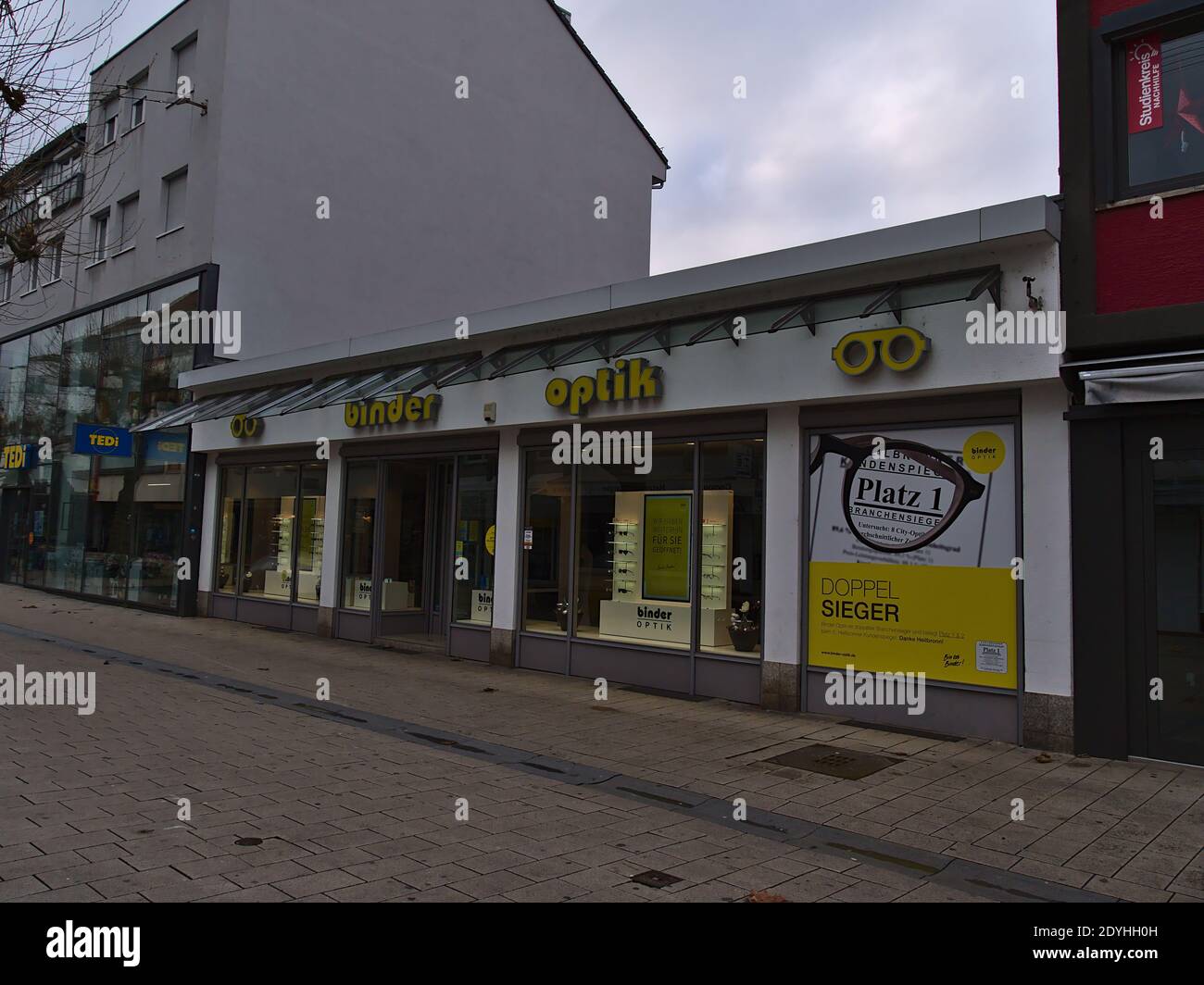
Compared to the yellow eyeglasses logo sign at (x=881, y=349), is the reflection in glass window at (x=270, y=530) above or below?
below

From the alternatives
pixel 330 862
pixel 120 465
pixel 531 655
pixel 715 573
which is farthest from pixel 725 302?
pixel 120 465

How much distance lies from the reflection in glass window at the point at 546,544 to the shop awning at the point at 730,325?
1.32 metres

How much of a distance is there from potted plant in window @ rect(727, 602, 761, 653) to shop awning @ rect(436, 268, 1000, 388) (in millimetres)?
2894

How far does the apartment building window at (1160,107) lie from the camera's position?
7.43 metres

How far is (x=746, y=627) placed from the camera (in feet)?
32.2

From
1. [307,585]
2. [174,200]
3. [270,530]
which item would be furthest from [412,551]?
[174,200]

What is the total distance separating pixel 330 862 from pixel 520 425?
7.94 m

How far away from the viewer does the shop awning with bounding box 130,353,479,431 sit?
1348 centimetres

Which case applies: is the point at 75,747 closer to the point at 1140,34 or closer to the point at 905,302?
the point at 905,302

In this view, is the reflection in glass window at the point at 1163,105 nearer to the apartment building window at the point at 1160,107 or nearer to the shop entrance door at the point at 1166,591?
the apartment building window at the point at 1160,107

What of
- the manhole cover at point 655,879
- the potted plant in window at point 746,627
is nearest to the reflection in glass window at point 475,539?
the potted plant in window at point 746,627

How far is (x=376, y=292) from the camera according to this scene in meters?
20.3

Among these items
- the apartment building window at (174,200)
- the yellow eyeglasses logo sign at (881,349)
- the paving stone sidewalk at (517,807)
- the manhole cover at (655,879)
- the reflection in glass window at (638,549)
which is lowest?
the manhole cover at (655,879)

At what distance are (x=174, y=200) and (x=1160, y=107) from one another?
61.9 feet
